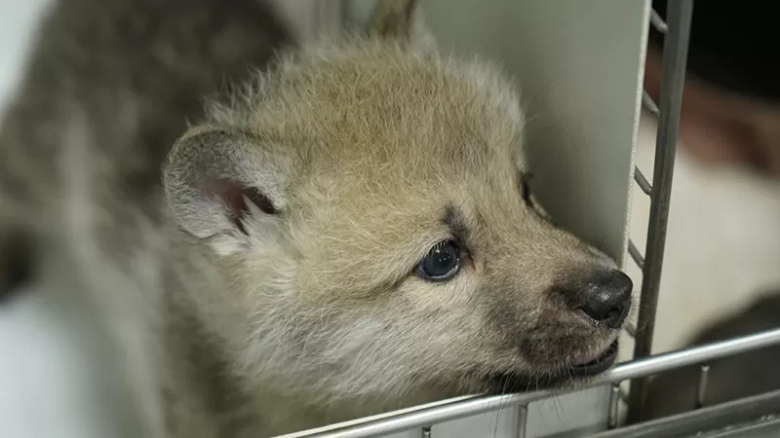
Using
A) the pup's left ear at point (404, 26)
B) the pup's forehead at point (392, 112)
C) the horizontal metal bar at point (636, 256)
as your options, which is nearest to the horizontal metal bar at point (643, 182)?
the horizontal metal bar at point (636, 256)

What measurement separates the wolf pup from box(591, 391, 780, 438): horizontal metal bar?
10 cm

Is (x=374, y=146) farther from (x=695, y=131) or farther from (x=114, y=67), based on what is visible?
(x=695, y=131)

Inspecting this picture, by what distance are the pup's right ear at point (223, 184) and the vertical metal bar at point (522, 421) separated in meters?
0.45

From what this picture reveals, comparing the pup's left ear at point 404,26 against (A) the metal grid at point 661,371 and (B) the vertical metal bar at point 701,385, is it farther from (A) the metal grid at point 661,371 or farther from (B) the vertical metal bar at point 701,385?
(B) the vertical metal bar at point 701,385

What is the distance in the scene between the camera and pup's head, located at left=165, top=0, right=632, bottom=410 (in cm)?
121

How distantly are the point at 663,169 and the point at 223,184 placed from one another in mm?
627

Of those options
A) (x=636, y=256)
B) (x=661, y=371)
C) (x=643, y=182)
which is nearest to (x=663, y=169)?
(x=643, y=182)

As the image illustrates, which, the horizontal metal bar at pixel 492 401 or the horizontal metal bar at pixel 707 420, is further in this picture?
the horizontal metal bar at pixel 707 420

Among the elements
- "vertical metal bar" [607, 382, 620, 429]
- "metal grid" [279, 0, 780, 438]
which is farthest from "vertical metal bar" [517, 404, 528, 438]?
"vertical metal bar" [607, 382, 620, 429]

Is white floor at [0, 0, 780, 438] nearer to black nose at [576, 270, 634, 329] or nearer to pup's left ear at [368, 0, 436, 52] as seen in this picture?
black nose at [576, 270, 634, 329]

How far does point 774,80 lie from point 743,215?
Result: 31 centimetres

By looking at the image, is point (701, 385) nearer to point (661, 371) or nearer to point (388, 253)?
point (661, 371)

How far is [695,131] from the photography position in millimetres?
1870

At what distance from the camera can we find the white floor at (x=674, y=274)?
1570 mm
